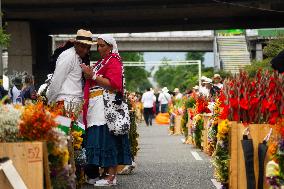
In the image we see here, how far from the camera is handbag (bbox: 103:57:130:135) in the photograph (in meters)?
10.8

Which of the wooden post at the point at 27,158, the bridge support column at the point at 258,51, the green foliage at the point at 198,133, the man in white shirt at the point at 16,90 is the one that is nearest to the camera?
the wooden post at the point at 27,158

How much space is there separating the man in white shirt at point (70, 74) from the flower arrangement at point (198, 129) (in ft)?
26.9

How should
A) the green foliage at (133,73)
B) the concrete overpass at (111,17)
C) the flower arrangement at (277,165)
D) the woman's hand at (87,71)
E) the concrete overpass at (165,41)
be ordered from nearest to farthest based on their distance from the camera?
1. the flower arrangement at (277,165)
2. the woman's hand at (87,71)
3. the concrete overpass at (111,17)
4. the concrete overpass at (165,41)
5. the green foliage at (133,73)

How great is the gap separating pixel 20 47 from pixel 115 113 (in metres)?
36.0

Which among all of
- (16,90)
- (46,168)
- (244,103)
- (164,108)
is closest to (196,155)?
(16,90)

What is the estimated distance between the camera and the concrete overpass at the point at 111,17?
40.0 metres

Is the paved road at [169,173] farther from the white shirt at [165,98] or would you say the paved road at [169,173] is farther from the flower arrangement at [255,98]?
the white shirt at [165,98]

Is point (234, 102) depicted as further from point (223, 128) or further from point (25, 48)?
point (25, 48)

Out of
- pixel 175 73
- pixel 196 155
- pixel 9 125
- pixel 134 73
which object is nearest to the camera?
pixel 9 125

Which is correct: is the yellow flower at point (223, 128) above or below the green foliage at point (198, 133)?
above

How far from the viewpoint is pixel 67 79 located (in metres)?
10.7

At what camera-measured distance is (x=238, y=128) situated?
342 inches

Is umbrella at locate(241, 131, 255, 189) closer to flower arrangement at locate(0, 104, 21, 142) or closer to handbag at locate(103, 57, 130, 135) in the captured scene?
flower arrangement at locate(0, 104, 21, 142)

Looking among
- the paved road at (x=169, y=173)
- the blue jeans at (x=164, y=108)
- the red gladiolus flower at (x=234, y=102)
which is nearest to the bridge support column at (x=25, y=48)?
the blue jeans at (x=164, y=108)
